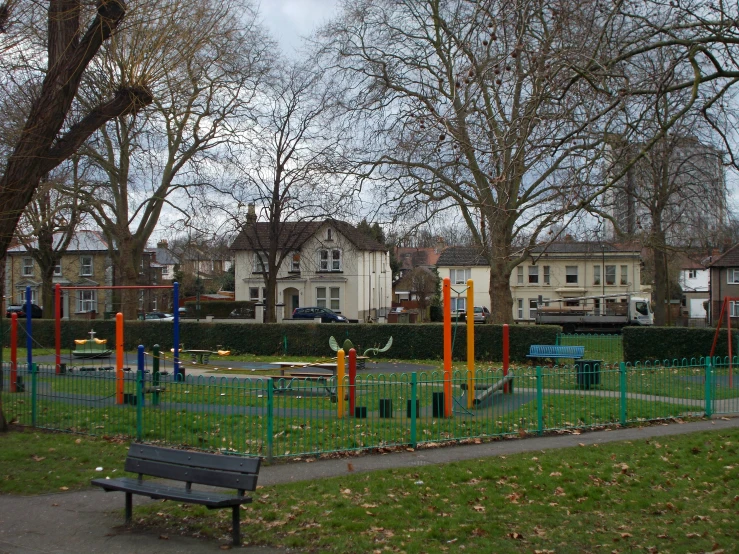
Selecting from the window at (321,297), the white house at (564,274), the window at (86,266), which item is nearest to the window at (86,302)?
the window at (86,266)

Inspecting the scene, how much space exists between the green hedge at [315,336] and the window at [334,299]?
81.7ft

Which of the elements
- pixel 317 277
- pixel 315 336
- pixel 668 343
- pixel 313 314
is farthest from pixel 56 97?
pixel 317 277

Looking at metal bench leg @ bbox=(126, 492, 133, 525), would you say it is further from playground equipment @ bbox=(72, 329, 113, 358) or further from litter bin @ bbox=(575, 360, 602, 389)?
playground equipment @ bbox=(72, 329, 113, 358)

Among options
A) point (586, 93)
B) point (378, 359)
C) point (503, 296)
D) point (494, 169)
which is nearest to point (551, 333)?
point (503, 296)

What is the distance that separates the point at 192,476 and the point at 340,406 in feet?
19.4

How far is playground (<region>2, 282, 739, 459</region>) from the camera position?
11.8m

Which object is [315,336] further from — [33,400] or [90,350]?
[33,400]

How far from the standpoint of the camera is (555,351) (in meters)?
26.2

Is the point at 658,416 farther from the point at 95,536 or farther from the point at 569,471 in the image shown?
the point at 95,536

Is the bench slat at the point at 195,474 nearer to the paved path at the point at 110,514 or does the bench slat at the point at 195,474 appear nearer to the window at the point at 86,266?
the paved path at the point at 110,514

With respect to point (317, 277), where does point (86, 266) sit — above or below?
above

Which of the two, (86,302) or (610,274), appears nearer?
(86,302)

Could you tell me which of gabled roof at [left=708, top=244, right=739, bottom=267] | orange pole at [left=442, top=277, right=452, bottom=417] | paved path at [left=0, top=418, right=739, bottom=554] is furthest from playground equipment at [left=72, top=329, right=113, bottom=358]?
gabled roof at [left=708, top=244, right=739, bottom=267]

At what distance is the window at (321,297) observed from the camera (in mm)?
56406
